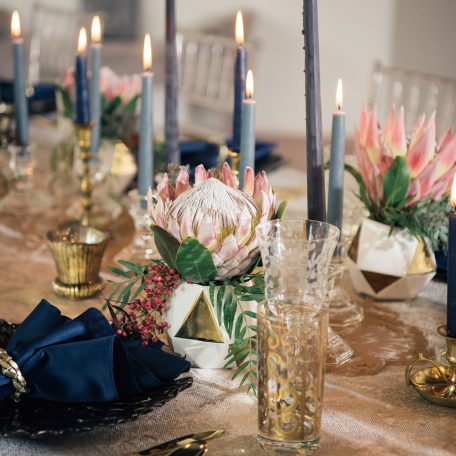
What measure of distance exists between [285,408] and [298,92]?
328 centimetres

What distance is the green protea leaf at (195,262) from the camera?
0.86 metres

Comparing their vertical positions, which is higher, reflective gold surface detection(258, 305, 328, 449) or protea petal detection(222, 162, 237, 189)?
protea petal detection(222, 162, 237, 189)

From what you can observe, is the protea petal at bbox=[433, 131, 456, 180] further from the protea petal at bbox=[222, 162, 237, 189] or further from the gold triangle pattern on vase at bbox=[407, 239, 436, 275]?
the protea petal at bbox=[222, 162, 237, 189]

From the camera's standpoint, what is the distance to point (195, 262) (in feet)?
2.86

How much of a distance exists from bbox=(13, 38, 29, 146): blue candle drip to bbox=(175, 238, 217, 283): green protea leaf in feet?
2.47

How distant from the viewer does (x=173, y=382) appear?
85 centimetres

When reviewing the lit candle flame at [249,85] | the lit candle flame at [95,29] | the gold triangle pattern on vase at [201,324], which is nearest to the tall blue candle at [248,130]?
the lit candle flame at [249,85]

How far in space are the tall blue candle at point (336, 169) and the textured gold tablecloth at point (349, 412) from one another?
6.3 inches

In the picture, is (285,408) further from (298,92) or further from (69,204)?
(298,92)

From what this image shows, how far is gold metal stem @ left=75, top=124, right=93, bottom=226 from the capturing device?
138 centimetres

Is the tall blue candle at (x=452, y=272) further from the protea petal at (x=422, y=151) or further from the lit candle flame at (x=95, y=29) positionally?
the lit candle flame at (x=95, y=29)

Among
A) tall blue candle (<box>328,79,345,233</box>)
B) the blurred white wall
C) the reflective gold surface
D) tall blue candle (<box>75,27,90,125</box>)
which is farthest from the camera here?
the blurred white wall

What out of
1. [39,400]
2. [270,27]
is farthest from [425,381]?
[270,27]

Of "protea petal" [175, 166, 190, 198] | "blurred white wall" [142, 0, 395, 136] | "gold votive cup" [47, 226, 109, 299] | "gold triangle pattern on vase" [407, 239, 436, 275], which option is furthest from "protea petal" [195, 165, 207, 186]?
"blurred white wall" [142, 0, 395, 136]
